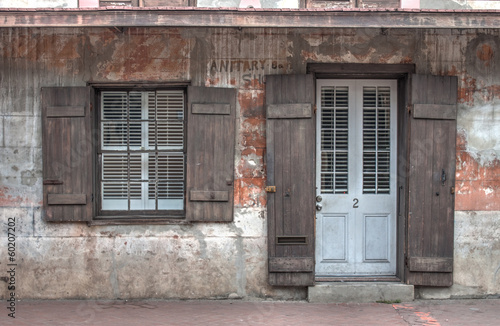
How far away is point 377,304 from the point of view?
21.3 feet

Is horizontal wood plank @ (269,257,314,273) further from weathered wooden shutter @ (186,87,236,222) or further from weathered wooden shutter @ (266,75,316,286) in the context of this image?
weathered wooden shutter @ (186,87,236,222)

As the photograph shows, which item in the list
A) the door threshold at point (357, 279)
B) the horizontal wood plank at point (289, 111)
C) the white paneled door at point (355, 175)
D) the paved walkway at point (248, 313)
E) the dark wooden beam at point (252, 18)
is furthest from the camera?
Result: the white paneled door at point (355, 175)

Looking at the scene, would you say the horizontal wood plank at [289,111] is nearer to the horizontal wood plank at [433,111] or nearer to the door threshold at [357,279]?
the horizontal wood plank at [433,111]

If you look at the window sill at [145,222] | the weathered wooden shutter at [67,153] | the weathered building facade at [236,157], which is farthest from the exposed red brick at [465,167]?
the weathered wooden shutter at [67,153]

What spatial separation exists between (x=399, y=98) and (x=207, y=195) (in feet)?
9.35

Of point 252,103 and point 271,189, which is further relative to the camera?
point 252,103

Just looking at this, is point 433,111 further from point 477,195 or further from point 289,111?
point 289,111

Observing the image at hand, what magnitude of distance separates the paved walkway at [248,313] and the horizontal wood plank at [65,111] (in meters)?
2.37

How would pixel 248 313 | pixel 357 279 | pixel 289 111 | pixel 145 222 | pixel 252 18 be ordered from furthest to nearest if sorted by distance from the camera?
pixel 357 279, pixel 145 222, pixel 289 111, pixel 248 313, pixel 252 18

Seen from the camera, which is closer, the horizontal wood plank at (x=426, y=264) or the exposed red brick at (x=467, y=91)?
the horizontal wood plank at (x=426, y=264)

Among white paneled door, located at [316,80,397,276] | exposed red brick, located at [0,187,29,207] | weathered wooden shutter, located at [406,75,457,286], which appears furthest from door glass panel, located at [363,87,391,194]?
exposed red brick, located at [0,187,29,207]

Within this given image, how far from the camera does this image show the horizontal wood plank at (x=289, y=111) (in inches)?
257

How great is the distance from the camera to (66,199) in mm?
6551

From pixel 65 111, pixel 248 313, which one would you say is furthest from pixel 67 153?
pixel 248 313
